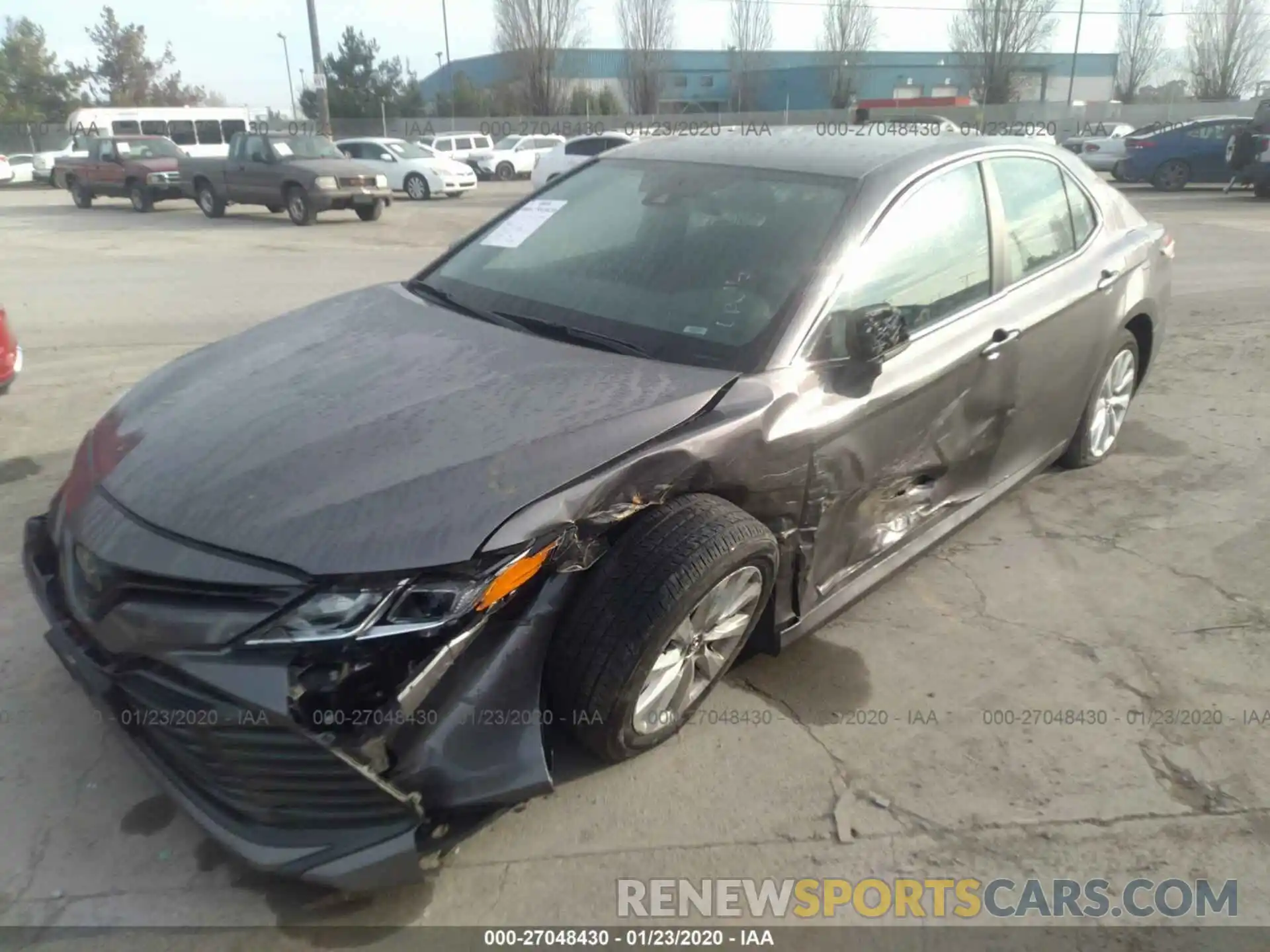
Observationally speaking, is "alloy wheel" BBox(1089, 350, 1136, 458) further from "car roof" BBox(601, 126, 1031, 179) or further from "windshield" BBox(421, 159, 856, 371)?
"windshield" BBox(421, 159, 856, 371)

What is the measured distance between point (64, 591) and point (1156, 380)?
648 cm

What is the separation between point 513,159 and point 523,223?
29308mm

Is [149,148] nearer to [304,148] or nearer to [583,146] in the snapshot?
[304,148]

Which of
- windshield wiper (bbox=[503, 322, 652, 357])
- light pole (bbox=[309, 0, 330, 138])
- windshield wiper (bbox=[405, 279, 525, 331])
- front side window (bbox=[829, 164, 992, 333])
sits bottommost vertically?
windshield wiper (bbox=[503, 322, 652, 357])

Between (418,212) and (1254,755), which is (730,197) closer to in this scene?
(1254,755)

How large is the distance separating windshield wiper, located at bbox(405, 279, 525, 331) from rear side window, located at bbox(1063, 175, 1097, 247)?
101 inches

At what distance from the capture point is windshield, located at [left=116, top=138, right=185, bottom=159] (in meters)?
20.1

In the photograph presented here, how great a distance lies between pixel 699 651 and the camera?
2.70 metres

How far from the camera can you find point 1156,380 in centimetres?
647

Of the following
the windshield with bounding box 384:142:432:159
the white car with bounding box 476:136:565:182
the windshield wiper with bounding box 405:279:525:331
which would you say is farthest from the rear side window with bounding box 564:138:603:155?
the windshield wiper with bounding box 405:279:525:331

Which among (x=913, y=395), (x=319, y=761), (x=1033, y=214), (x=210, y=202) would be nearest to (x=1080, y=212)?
(x=1033, y=214)

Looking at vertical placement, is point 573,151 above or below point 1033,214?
above

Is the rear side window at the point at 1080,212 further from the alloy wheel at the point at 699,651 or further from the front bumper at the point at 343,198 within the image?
the front bumper at the point at 343,198

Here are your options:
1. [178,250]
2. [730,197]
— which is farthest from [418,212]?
[730,197]
